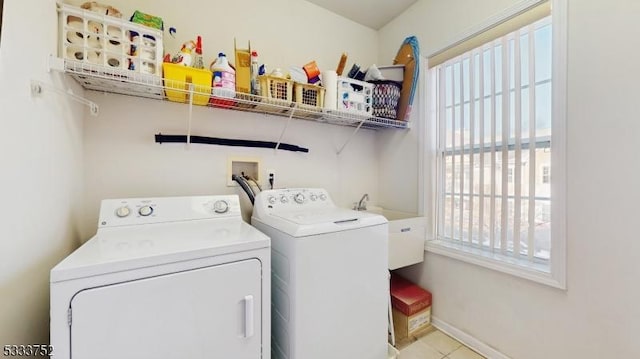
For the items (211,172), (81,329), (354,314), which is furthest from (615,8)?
(81,329)

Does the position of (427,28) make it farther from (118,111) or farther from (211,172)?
(118,111)

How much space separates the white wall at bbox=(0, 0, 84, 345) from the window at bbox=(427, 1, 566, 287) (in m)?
2.24

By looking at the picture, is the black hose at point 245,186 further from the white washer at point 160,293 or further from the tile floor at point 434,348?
the tile floor at point 434,348

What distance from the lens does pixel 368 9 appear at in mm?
2277

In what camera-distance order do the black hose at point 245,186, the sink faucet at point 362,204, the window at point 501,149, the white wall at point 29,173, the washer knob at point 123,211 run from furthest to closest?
the sink faucet at point 362,204 → the black hose at point 245,186 → the window at point 501,149 → the washer knob at point 123,211 → the white wall at point 29,173

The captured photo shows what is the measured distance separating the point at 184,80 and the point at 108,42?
13.8 inches

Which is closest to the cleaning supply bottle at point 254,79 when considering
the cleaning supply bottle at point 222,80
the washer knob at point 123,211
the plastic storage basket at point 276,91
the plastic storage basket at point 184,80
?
the plastic storage basket at point 276,91

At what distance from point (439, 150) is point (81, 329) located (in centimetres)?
226

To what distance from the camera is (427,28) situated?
6.82 ft

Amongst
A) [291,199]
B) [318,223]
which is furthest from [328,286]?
[291,199]

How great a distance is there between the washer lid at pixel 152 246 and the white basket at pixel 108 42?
798mm

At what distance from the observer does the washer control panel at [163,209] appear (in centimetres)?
123

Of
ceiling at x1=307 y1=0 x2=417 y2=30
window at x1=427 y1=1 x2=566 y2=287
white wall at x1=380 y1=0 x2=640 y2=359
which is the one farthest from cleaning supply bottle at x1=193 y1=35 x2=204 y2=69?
white wall at x1=380 y1=0 x2=640 y2=359

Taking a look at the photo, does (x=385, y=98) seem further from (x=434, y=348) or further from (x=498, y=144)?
(x=434, y=348)
